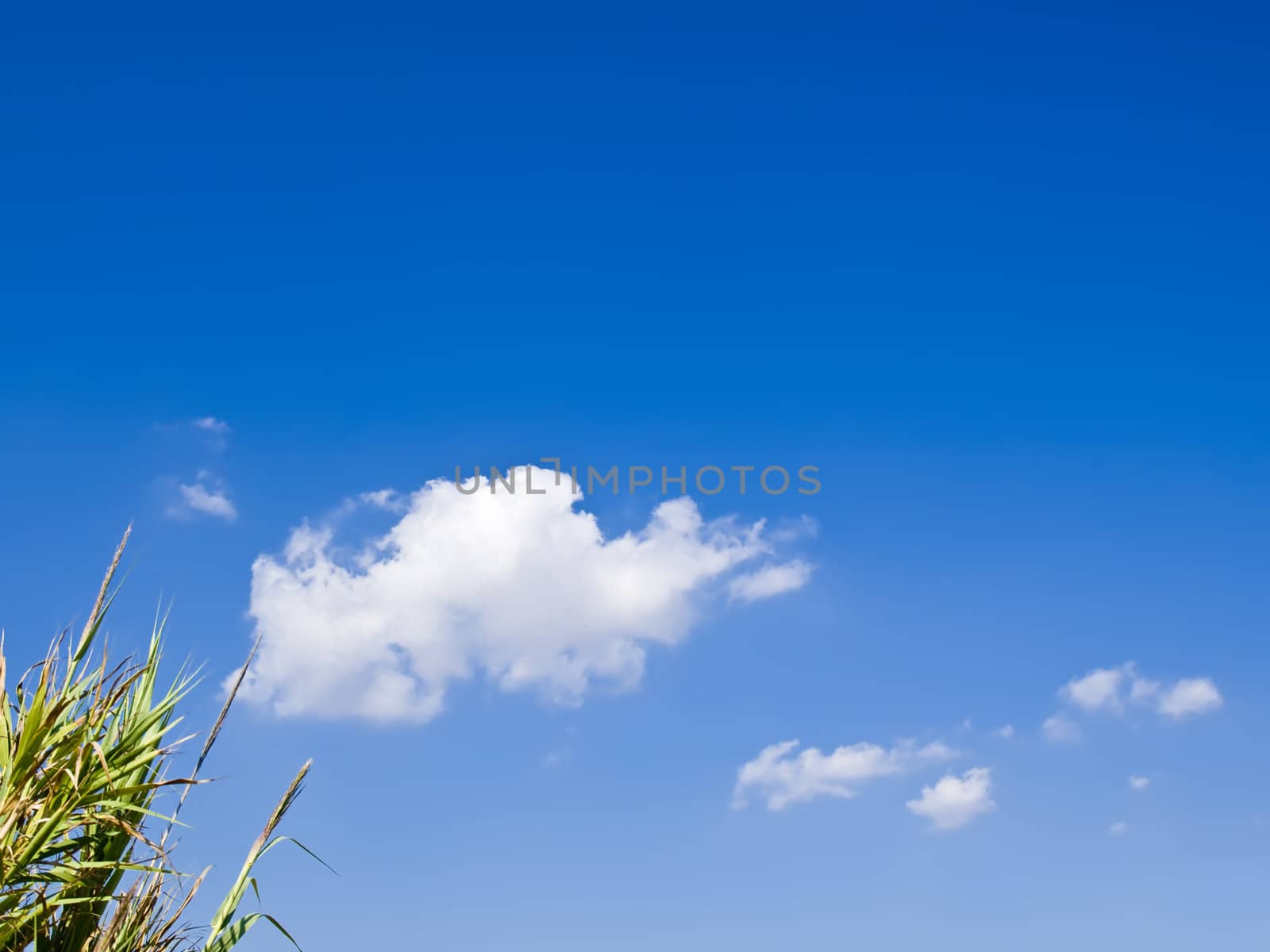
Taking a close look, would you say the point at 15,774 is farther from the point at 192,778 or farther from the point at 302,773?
the point at 302,773

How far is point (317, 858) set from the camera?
5.65 meters

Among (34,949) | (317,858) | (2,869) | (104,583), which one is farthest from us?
(317,858)

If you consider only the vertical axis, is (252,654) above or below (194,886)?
above

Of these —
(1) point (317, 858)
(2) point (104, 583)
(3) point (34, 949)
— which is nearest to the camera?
(3) point (34, 949)

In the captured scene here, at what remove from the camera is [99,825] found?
4934 mm

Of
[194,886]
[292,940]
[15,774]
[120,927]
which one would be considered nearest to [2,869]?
[15,774]

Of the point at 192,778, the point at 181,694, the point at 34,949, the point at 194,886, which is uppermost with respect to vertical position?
the point at 181,694

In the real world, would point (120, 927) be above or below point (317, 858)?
below

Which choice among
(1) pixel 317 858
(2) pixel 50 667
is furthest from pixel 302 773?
(2) pixel 50 667

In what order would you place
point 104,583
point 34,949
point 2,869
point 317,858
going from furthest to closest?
point 317,858 < point 104,583 < point 34,949 < point 2,869

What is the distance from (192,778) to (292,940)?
3.12 ft

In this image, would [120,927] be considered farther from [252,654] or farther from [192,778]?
[252,654]

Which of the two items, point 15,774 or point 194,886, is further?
point 194,886

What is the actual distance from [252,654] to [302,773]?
2.32 feet
